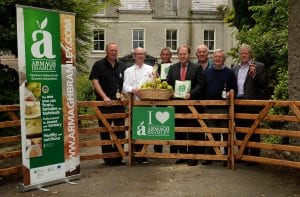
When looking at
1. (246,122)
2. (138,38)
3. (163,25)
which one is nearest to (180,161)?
(246,122)

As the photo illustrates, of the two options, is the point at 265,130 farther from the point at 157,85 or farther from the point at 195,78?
the point at 157,85

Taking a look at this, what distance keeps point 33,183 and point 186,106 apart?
9.74ft

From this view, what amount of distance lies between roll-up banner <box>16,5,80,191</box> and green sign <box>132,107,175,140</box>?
1287mm

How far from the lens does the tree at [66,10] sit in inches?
471

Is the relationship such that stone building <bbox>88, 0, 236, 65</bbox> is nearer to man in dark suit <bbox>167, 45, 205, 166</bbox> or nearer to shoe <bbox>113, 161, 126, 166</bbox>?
shoe <bbox>113, 161, 126, 166</bbox>

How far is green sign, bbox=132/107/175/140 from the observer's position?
8.70 metres

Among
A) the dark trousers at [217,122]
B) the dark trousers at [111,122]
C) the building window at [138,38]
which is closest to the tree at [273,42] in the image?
the dark trousers at [217,122]

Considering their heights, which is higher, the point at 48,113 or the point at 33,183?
the point at 48,113

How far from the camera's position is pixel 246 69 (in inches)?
347

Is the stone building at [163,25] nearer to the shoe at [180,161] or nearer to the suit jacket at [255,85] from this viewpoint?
the shoe at [180,161]

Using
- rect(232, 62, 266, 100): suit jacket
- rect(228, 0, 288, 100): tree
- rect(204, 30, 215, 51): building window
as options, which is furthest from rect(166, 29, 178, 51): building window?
rect(232, 62, 266, 100): suit jacket

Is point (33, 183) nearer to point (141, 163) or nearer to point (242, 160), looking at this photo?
point (141, 163)

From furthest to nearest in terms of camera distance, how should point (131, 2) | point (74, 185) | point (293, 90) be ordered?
point (131, 2)
point (293, 90)
point (74, 185)

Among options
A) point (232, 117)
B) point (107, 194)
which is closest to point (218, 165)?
point (232, 117)
